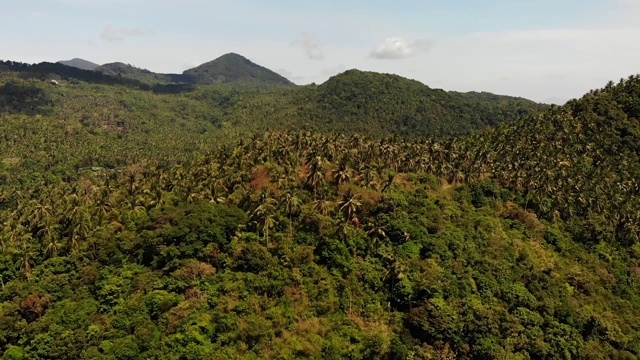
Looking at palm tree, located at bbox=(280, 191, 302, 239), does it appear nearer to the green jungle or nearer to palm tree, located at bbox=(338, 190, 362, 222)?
the green jungle

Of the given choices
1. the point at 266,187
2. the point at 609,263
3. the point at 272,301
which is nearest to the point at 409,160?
the point at 266,187

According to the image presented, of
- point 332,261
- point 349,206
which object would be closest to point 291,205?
point 349,206

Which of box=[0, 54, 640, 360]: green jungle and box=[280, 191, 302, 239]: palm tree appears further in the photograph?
box=[280, 191, 302, 239]: palm tree

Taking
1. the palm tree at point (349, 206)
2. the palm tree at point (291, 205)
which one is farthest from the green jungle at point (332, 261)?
the palm tree at point (349, 206)

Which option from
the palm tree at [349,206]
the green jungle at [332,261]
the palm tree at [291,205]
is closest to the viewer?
the green jungle at [332,261]

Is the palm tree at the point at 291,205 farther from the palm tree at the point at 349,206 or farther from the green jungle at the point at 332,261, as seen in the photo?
the palm tree at the point at 349,206

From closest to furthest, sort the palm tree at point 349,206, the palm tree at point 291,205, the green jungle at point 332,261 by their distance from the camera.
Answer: the green jungle at point 332,261, the palm tree at point 291,205, the palm tree at point 349,206

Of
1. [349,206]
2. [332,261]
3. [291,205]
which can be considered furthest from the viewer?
[349,206]

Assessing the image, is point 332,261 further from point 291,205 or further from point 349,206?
point 291,205

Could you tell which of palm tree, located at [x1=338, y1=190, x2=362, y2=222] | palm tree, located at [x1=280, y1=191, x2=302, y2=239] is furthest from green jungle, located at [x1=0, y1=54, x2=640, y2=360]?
palm tree, located at [x1=338, y1=190, x2=362, y2=222]

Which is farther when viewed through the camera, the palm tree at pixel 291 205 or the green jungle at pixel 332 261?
the palm tree at pixel 291 205

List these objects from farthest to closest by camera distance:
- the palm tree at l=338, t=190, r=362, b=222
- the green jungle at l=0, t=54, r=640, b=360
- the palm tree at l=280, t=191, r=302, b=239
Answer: the palm tree at l=338, t=190, r=362, b=222
the palm tree at l=280, t=191, r=302, b=239
the green jungle at l=0, t=54, r=640, b=360
